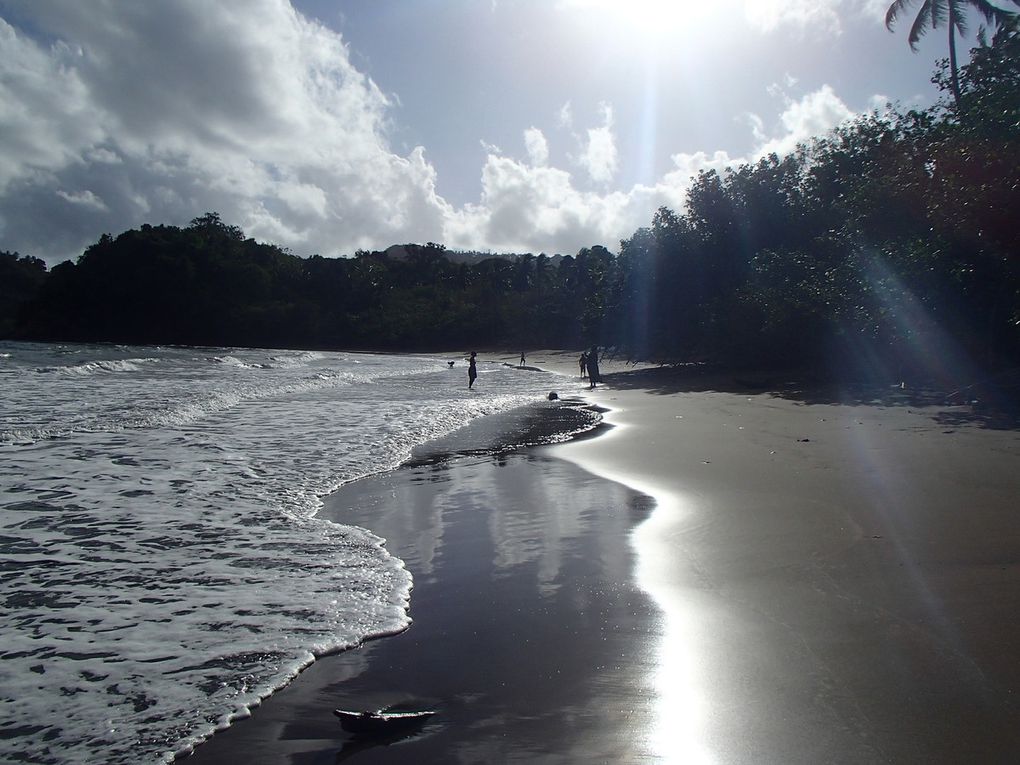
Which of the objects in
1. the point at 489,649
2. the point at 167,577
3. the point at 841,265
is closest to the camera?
the point at 489,649

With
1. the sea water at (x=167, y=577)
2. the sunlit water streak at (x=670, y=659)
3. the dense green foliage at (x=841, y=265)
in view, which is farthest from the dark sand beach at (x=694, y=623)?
the dense green foliage at (x=841, y=265)

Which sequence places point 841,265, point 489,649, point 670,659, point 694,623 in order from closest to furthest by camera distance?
1. point 670,659
2. point 489,649
3. point 694,623
4. point 841,265

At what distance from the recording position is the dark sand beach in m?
2.95

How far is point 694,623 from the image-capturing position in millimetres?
4125

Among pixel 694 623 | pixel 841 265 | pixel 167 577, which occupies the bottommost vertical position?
pixel 167 577

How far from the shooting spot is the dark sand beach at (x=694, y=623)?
9.66ft

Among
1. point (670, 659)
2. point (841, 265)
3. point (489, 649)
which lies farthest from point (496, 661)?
point (841, 265)

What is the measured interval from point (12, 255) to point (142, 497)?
11665 cm

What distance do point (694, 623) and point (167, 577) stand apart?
3.55 metres

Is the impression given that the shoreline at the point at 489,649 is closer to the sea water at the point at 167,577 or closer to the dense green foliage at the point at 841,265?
the sea water at the point at 167,577

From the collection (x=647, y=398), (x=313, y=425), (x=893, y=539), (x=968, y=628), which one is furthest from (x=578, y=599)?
(x=647, y=398)

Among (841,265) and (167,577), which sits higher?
(841,265)

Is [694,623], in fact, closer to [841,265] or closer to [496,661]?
[496,661]

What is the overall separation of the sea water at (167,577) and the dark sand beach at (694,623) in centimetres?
36
